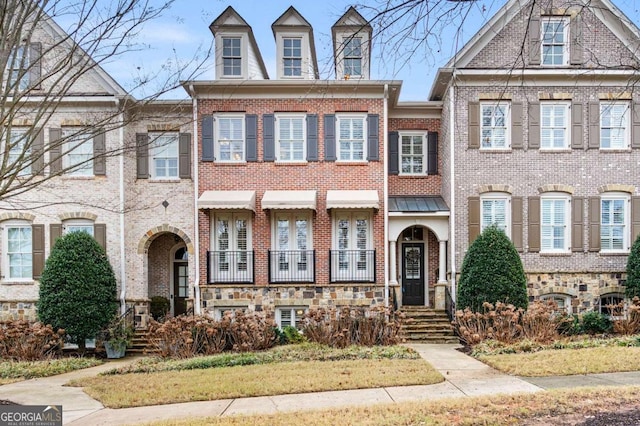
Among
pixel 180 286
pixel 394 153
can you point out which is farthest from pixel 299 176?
pixel 180 286

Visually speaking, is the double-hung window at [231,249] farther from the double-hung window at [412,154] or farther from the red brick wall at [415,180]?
the double-hung window at [412,154]

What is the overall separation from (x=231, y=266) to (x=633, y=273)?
11.8 m

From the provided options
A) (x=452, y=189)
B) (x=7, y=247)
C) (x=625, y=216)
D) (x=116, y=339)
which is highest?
(x=452, y=189)

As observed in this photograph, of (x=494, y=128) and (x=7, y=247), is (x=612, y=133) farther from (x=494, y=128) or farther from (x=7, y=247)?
(x=7, y=247)

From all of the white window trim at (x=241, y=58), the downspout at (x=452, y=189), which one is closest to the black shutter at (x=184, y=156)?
the white window trim at (x=241, y=58)

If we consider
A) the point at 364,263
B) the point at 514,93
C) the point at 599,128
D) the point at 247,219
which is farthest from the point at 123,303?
the point at 599,128

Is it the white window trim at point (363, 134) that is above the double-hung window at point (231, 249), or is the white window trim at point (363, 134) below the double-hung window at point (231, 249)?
above

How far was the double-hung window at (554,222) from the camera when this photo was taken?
1533cm

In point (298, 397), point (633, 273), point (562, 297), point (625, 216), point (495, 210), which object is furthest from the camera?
point (495, 210)

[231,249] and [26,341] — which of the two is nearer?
[26,341]

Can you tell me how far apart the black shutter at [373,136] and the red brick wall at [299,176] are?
0.13m

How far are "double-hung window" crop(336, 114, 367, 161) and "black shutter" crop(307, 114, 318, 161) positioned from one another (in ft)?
2.38

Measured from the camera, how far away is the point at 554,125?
1541 cm

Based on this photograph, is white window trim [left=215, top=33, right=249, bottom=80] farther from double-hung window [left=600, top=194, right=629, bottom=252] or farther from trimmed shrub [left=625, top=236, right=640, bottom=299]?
trimmed shrub [left=625, top=236, right=640, bottom=299]
